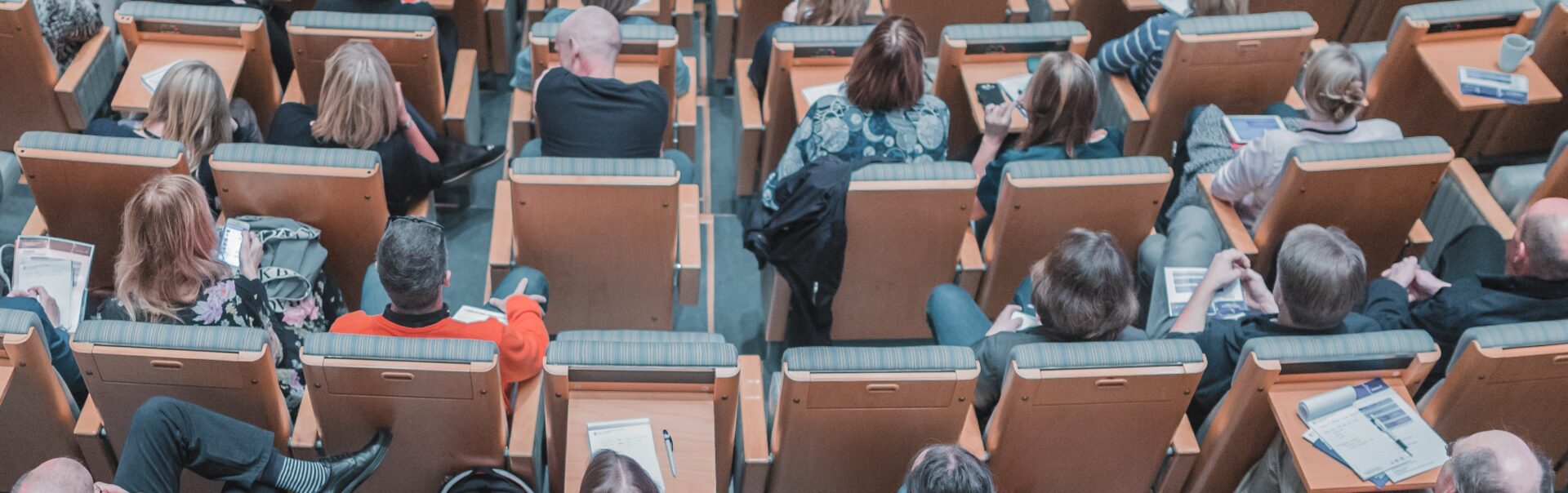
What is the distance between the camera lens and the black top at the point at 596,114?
347cm

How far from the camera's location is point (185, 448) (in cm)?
248

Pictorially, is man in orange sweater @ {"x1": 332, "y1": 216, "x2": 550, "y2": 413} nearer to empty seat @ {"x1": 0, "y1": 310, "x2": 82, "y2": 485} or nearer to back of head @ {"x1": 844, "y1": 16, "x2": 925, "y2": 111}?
empty seat @ {"x1": 0, "y1": 310, "x2": 82, "y2": 485}

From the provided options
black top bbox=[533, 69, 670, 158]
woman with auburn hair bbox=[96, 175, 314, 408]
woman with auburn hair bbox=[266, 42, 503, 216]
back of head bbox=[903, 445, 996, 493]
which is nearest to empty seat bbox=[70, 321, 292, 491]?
woman with auburn hair bbox=[96, 175, 314, 408]

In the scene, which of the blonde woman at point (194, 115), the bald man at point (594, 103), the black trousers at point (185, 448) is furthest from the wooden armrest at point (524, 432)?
the blonde woman at point (194, 115)

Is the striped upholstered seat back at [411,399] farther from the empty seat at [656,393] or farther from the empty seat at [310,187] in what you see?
the empty seat at [310,187]

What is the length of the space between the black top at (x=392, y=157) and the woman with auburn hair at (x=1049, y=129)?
1548 mm

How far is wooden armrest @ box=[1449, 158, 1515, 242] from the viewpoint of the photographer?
11.3 feet

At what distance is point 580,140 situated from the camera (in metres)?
3.50

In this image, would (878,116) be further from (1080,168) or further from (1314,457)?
(1314,457)

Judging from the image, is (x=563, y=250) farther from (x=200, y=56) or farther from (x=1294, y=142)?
(x=1294, y=142)

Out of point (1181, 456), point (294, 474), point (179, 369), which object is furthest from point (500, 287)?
point (1181, 456)

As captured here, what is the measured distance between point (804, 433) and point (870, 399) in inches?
6.8

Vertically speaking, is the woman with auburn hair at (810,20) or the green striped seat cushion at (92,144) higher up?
the green striped seat cushion at (92,144)

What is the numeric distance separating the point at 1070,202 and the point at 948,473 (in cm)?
111
